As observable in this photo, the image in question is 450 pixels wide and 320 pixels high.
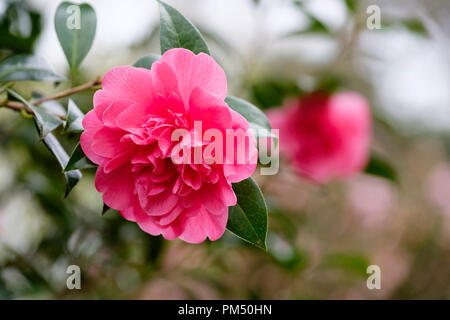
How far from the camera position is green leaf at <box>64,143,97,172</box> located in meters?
0.49

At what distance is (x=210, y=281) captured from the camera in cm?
123

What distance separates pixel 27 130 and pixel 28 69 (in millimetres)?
465

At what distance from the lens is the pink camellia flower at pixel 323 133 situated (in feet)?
3.87

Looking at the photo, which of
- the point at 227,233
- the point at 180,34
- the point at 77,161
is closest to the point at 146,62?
the point at 180,34

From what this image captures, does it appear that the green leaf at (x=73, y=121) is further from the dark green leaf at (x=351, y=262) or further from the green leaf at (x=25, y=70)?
the dark green leaf at (x=351, y=262)

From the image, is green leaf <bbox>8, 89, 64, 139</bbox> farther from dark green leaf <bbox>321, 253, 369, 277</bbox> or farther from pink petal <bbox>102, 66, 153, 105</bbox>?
dark green leaf <bbox>321, 253, 369, 277</bbox>

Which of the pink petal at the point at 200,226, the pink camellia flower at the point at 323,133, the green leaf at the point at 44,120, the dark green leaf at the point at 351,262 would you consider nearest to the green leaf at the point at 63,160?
the green leaf at the point at 44,120

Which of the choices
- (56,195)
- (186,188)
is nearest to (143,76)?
(186,188)

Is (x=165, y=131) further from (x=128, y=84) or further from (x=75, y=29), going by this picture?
(x=75, y=29)

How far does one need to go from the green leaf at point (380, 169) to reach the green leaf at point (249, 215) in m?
0.84

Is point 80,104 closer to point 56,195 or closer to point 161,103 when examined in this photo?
point 56,195

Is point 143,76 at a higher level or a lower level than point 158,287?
higher

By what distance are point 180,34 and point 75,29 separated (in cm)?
23
